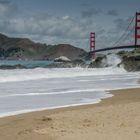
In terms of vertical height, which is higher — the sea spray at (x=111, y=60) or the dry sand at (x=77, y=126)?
the sea spray at (x=111, y=60)

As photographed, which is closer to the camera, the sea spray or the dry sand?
the dry sand

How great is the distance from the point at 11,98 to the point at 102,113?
3.29m

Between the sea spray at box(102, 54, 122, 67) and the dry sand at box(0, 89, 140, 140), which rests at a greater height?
the sea spray at box(102, 54, 122, 67)

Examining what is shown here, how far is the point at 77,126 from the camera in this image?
4855 millimetres

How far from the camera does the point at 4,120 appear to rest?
222 inches

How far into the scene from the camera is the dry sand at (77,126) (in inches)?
171

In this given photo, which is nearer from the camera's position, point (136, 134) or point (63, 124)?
point (136, 134)

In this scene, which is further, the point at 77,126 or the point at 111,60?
the point at 111,60

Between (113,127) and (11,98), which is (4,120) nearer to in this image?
(113,127)

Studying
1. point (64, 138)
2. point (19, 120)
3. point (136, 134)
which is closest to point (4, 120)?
point (19, 120)

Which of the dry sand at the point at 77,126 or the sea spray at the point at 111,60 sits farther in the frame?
the sea spray at the point at 111,60

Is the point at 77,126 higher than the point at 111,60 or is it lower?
lower

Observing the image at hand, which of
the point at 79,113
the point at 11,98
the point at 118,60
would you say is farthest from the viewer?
the point at 118,60

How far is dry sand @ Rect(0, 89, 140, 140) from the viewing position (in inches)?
171
